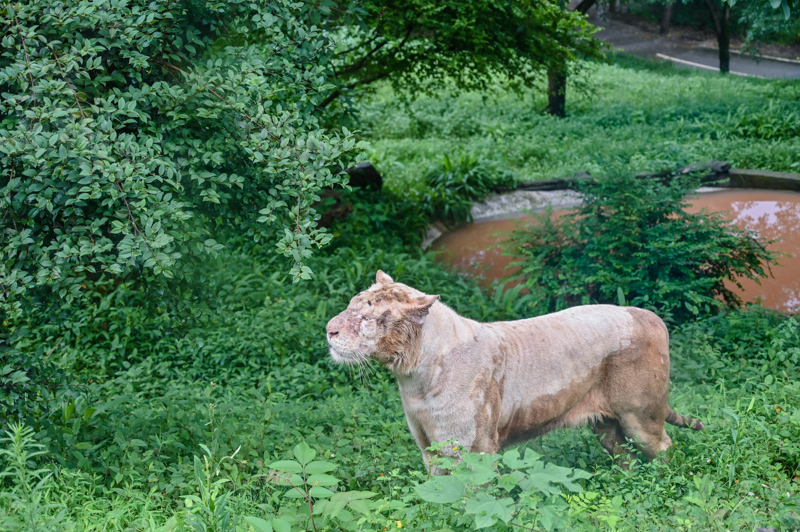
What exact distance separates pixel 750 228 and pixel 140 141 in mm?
9279

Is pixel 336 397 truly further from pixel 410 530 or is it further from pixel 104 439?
pixel 410 530

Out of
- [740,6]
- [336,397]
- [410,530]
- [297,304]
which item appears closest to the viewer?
[410,530]

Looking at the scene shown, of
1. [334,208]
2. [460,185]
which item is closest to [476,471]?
[334,208]

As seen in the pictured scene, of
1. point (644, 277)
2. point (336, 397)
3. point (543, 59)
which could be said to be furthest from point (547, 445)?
point (543, 59)

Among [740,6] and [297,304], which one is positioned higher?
[740,6]

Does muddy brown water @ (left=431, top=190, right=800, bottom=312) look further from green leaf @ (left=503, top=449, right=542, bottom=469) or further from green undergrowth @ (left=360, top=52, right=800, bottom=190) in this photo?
green leaf @ (left=503, top=449, right=542, bottom=469)

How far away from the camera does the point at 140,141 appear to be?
4.12 m

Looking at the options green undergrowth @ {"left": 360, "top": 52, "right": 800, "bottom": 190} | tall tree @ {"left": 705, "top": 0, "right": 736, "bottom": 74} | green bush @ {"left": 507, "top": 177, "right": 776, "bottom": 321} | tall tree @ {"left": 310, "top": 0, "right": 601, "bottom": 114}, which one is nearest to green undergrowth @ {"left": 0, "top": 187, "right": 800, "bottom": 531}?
green bush @ {"left": 507, "top": 177, "right": 776, "bottom": 321}

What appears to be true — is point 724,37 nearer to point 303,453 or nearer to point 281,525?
point 303,453

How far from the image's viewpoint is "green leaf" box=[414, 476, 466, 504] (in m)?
2.65

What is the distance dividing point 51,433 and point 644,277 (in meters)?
6.09

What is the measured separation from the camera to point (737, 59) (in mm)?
30500

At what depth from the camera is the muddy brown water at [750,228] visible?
841cm

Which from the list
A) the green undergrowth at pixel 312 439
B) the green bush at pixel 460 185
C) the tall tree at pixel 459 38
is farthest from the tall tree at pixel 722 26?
the green undergrowth at pixel 312 439
